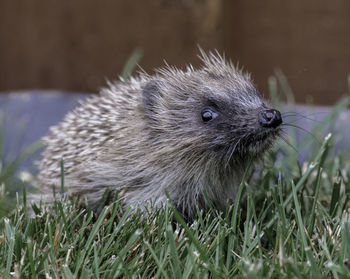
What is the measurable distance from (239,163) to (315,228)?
1.76ft

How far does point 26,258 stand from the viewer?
9.11ft

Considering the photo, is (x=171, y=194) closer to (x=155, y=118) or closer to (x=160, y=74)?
(x=155, y=118)

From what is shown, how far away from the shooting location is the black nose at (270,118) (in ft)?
10.4

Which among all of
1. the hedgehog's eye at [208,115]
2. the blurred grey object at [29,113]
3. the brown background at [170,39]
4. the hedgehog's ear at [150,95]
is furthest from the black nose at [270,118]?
the brown background at [170,39]

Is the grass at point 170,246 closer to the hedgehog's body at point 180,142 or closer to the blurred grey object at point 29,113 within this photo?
the hedgehog's body at point 180,142

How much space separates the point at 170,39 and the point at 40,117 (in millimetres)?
1408

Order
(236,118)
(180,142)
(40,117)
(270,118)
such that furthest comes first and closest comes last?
(40,117) → (180,142) → (236,118) → (270,118)

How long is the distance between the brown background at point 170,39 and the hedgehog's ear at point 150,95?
7.93 ft

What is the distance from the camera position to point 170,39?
6.21 meters

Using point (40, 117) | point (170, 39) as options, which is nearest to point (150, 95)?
point (40, 117)

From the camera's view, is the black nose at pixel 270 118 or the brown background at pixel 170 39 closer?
the black nose at pixel 270 118

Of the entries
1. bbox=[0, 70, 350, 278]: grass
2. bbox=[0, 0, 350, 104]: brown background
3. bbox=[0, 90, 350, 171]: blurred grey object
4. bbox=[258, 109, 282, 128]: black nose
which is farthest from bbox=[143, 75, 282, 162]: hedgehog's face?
bbox=[0, 0, 350, 104]: brown background

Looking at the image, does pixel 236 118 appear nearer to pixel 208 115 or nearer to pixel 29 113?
pixel 208 115

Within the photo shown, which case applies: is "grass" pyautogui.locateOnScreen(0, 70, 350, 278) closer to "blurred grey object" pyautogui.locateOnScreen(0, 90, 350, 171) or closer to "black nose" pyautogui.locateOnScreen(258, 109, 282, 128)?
"black nose" pyautogui.locateOnScreen(258, 109, 282, 128)
